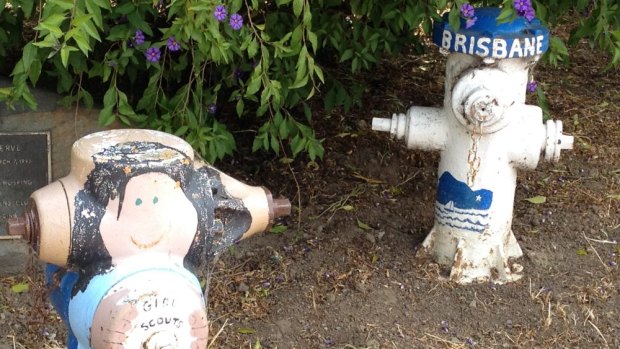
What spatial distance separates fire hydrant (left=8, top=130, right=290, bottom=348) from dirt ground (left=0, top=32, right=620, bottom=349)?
659mm

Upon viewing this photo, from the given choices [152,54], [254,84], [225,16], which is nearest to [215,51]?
[225,16]

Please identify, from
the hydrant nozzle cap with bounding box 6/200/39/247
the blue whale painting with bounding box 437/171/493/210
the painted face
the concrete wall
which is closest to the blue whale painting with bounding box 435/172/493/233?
the blue whale painting with bounding box 437/171/493/210

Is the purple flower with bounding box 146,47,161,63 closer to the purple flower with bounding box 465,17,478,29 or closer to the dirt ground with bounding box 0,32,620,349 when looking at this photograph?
the dirt ground with bounding box 0,32,620,349

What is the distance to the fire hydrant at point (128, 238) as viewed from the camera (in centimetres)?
166

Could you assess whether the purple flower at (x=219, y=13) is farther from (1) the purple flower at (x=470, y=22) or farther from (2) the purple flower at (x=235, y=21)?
(1) the purple flower at (x=470, y=22)

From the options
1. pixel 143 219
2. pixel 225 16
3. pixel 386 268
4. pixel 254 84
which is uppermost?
pixel 225 16

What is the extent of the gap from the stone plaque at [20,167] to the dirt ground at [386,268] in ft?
0.96

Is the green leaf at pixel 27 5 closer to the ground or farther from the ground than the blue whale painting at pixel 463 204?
farther from the ground

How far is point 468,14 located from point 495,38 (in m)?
0.13

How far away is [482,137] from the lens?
3.22 meters

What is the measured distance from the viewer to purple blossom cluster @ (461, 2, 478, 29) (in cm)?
303

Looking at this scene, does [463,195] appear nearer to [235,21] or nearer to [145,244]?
[235,21]

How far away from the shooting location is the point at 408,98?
15.6 feet

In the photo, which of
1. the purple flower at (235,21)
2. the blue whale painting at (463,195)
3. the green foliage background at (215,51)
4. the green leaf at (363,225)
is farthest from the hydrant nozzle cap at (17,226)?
the green leaf at (363,225)
